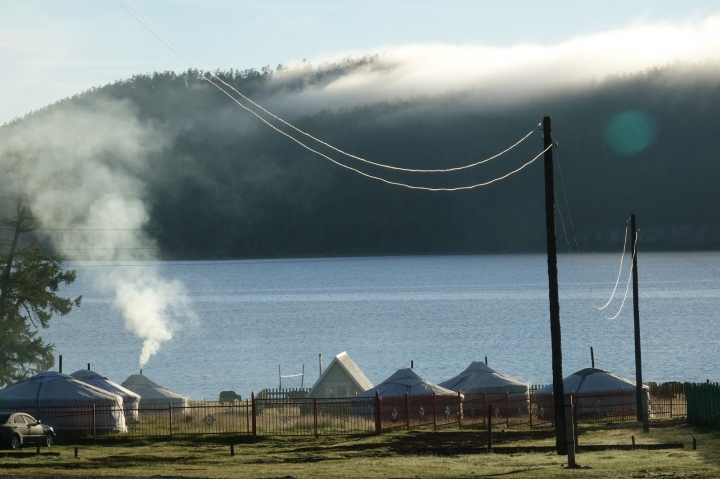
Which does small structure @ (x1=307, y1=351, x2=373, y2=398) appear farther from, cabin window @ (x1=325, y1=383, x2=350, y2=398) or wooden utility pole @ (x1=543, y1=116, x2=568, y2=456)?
wooden utility pole @ (x1=543, y1=116, x2=568, y2=456)

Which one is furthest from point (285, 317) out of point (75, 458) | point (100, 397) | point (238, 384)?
point (75, 458)

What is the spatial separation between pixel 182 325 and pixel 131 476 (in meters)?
151

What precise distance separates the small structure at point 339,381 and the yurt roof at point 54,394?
15385mm

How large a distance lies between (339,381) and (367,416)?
10.3 meters

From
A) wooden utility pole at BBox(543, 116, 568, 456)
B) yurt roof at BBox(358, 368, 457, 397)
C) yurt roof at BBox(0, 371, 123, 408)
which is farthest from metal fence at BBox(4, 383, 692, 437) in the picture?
wooden utility pole at BBox(543, 116, 568, 456)

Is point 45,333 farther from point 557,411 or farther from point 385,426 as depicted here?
point 557,411

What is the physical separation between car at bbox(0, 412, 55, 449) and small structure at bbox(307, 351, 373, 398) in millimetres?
21935

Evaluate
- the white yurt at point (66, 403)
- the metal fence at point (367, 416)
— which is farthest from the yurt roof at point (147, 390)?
the white yurt at point (66, 403)

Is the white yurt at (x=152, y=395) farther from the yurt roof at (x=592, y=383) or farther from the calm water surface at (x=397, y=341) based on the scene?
the calm water surface at (x=397, y=341)

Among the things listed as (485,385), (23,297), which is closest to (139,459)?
(485,385)

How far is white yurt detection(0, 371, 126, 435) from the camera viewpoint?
3881cm

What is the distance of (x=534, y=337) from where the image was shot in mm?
134625

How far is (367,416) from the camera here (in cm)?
4434

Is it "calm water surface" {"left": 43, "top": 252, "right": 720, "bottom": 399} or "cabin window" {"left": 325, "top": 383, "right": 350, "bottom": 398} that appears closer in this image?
"cabin window" {"left": 325, "top": 383, "right": 350, "bottom": 398}
